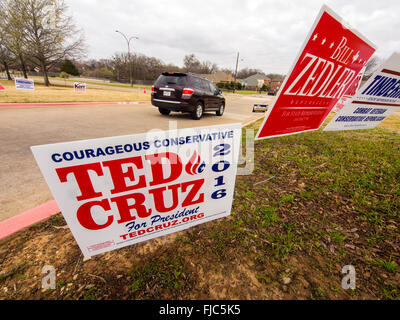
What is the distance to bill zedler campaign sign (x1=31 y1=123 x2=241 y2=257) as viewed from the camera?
3.93ft

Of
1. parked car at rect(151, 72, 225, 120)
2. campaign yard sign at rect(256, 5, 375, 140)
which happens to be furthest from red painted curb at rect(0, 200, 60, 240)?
parked car at rect(151, 72, 225, 120)

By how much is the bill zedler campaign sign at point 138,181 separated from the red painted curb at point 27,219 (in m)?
0.88

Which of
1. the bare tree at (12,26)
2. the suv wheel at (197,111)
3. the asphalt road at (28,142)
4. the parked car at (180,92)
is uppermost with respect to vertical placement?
the bare tree at (12,26)

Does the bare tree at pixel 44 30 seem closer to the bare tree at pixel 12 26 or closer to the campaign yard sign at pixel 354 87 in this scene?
the bare tree at pixel 12 26

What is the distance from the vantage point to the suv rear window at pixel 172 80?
22.6 ft

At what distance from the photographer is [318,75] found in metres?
2.39

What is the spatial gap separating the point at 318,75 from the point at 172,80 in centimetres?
573

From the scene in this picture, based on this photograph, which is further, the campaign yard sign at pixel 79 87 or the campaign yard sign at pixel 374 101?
the campaign yard sign at pixel 79 87

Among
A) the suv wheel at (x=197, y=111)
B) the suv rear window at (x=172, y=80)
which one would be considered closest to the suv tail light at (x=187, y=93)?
the suv rear window at (x=172, y=80)

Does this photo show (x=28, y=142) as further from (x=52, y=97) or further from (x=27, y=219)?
(x=52, y=97)

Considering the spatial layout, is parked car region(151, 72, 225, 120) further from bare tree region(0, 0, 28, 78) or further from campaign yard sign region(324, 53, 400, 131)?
bare tree region(0, 0, 28, 78)

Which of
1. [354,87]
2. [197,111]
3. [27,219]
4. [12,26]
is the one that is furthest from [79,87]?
[354,87]

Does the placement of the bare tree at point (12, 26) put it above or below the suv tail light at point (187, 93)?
above
